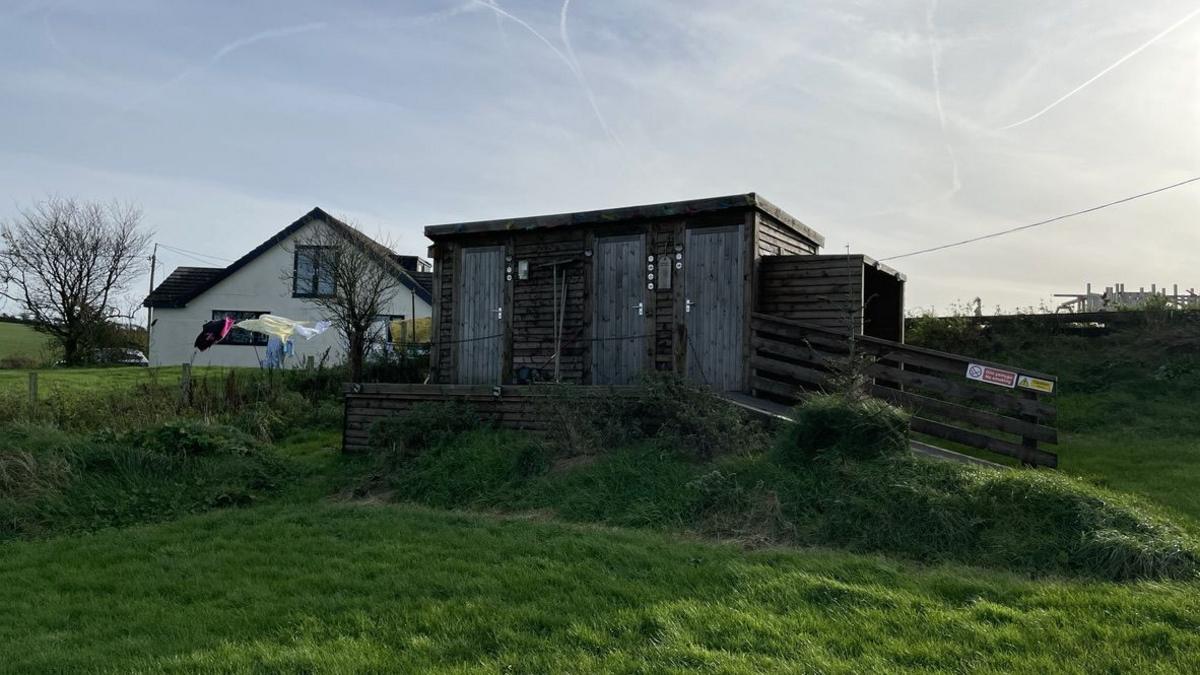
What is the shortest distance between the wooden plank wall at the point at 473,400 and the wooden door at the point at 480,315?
1404 mm

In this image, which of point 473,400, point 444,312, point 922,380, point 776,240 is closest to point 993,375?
point 922,380

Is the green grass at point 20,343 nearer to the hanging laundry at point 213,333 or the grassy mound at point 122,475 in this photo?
the hanging laundry at point 213,333

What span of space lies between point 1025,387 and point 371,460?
769 cm

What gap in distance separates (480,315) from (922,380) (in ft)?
21.4

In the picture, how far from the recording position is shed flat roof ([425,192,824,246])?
10781mm

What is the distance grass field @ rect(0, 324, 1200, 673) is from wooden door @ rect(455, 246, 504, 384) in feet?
17.1

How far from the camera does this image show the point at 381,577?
5492mm

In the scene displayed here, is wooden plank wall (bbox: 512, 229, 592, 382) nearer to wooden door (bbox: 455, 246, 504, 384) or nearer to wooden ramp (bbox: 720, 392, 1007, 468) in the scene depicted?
wooden door (bbox: 455, 246, 504, 384)

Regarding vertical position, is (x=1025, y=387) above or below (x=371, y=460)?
above

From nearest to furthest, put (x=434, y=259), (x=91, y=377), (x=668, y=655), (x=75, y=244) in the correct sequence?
(x=668, y=655), (x=434, y=259), (x=91, y=377), (x=75, y=244)

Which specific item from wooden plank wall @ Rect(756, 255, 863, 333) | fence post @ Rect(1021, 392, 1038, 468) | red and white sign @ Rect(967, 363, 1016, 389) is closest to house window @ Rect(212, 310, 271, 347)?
wooden plank wall @ Rect(756, 255, 863, 333)

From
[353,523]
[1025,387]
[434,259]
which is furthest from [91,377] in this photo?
[1025,387]

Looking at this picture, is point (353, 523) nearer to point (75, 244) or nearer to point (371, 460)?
point (371, 460)

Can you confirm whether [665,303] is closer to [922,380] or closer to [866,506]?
[922,380]
